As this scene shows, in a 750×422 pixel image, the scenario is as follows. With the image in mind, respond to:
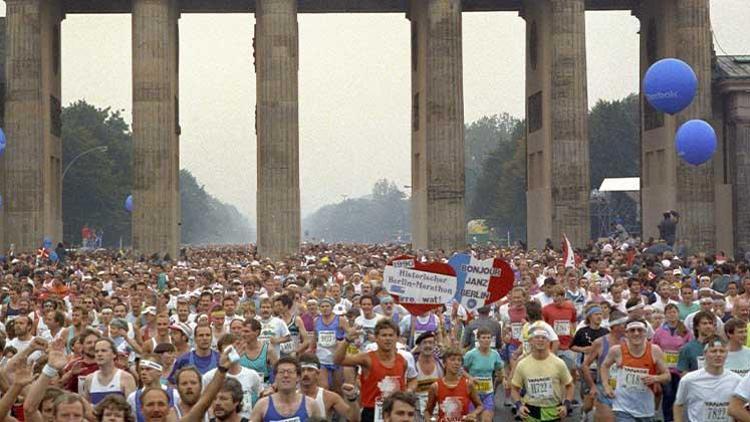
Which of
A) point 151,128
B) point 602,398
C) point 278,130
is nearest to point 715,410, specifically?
point 602,398

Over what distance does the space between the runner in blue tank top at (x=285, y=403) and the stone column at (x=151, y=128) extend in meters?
50.7

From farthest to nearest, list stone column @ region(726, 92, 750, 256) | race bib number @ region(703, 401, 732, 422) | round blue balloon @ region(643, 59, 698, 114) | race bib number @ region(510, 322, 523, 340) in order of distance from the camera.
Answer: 1. stone column @ region(726, 92, 750, 256)
2. round blue balloon @ region(643, 59, 698, 114)
3. race bib number @ region(510, 322, 523, 340)
4. race bib number @ region(703, 401, 732, 422)

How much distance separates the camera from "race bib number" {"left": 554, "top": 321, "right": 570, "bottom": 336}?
845 inches

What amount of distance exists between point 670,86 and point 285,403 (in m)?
26.2

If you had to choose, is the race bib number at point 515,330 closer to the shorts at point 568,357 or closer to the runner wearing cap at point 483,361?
the shorts at point 568,357

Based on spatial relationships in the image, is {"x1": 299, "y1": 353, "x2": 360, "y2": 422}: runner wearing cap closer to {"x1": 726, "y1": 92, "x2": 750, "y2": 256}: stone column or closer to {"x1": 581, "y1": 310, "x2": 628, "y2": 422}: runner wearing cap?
{"x1": 581, "y1": 310, "x2": 628, "y2": 422}: runner wearing cap

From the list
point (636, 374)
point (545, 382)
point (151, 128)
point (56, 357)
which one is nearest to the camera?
point (56, 357)

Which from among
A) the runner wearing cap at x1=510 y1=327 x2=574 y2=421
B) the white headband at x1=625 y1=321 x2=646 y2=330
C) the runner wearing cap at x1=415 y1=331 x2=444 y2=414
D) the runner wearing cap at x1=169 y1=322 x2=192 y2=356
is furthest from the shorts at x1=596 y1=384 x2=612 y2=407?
the runner wearing cap at x1=169 y1=322 x2=192 y2=356

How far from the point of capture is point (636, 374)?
15.7 metres

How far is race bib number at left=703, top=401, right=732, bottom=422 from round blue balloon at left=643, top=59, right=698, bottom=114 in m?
24.1

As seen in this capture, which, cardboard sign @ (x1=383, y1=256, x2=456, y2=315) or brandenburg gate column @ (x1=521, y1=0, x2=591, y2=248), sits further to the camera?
brandenburg gate column @ (x1=521, y1=0, x2=591, y2=248)

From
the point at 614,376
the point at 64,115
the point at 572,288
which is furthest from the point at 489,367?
the point at 64,115

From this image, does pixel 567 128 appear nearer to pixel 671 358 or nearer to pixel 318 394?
pixel 671 358

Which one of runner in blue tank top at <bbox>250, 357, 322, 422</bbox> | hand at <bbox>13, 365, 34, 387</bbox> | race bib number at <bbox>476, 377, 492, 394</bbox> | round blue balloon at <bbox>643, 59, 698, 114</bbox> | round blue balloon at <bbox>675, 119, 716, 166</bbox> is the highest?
round blue balloon at <bbox>643, 59, 698, 114</bbox>
